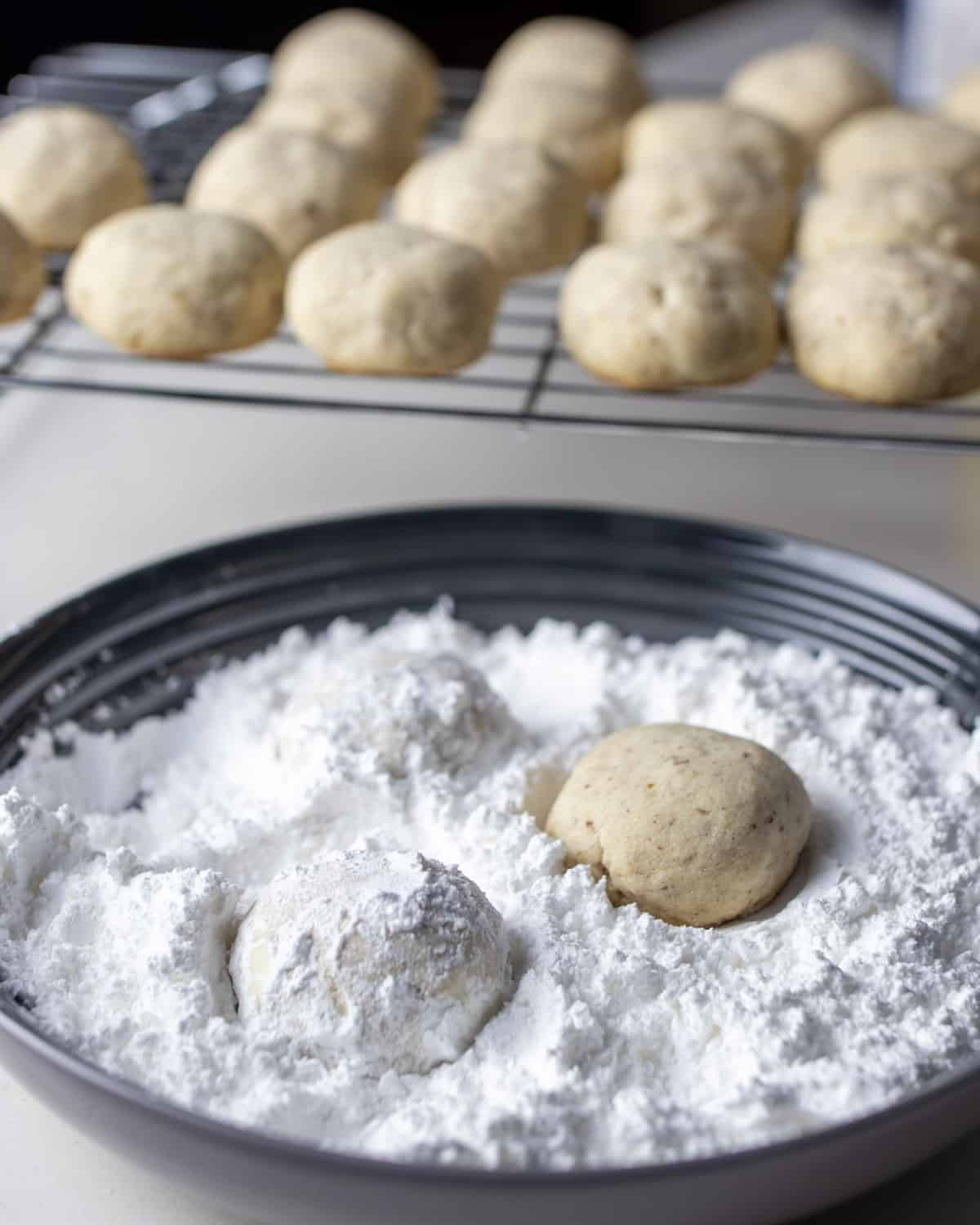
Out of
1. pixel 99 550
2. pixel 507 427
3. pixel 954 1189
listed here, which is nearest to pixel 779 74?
pixel 507 427

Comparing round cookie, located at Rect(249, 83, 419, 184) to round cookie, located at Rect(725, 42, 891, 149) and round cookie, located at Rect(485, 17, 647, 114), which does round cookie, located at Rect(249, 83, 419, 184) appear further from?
round cookie, located at Rect(725, 42, 891, 149)

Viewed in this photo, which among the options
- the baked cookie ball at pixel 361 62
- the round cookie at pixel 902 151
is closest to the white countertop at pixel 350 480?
the round cookie at pixel 902 151

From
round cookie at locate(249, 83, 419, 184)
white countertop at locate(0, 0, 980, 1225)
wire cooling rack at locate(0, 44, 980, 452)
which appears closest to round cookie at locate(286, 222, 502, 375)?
wire cooling rack at locate(0, 44, 980, 452)

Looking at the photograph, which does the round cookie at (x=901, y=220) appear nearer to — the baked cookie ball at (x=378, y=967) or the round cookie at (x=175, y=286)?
the round cookie at (x=175, y=286)

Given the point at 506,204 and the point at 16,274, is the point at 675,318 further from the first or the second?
the point at 16,274

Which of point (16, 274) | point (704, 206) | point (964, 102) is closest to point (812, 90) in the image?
point (964, 102)
